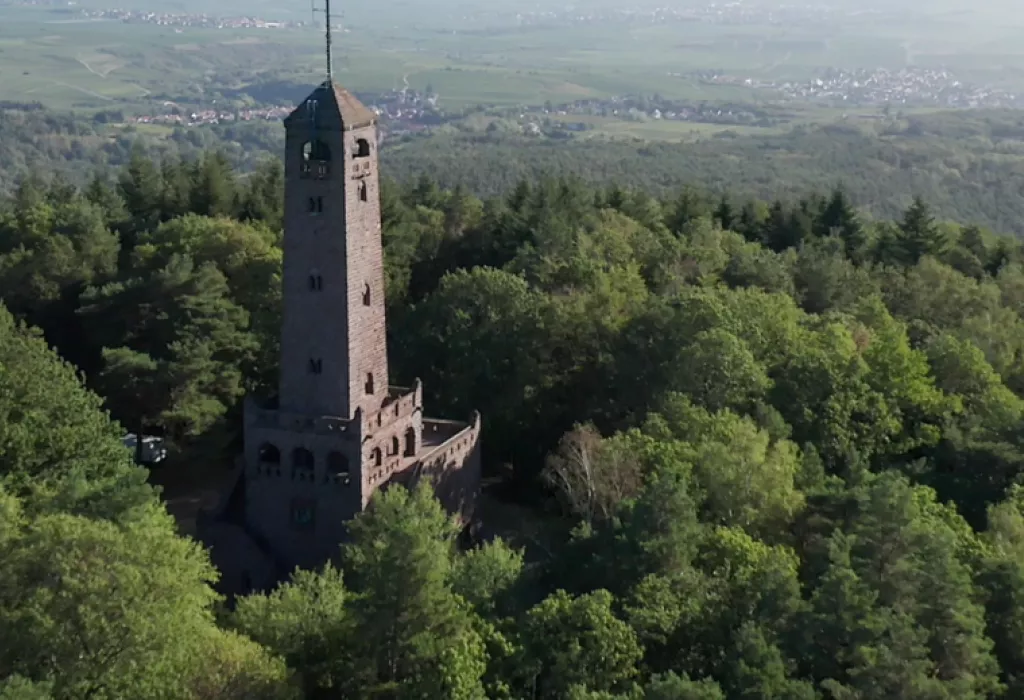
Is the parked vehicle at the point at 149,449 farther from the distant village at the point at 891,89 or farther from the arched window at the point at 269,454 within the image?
the distant village at the point at 891,89

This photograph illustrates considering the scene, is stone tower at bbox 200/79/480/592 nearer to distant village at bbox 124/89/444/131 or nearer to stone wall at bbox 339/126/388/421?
stone wall at bbox 339/126/388/421

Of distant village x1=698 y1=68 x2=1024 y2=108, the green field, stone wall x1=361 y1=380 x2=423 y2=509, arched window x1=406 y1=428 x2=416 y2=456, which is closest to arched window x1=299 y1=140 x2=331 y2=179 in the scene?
stone wall x1=361 y1=380 x2=423 y2=509

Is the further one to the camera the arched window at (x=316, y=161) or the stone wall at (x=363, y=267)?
the stone wall at (x=363, y=267)

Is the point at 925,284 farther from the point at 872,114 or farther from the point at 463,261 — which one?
the point at 872,114

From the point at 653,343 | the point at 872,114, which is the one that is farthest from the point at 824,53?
the point at 653,343

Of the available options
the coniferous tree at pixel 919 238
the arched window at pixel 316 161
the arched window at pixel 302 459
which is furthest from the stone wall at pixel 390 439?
the coniferous tree at pixel 919 238

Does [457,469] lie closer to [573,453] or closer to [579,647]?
[573,453]
